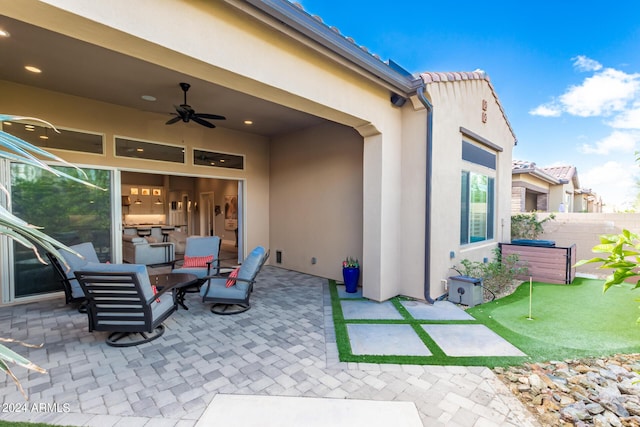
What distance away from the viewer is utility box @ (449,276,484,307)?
5.22 meters

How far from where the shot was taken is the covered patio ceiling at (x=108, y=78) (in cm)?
395

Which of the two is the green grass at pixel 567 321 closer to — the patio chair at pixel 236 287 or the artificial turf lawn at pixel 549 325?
the artificial turf lawn at pixel 549 325

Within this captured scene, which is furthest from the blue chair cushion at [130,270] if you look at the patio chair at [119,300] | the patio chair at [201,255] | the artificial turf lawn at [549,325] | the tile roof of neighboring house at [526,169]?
the tile roof of neighboring house at [526,169]

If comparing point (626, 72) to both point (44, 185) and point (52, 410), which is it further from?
point (44, 185)

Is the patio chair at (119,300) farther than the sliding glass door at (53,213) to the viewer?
No

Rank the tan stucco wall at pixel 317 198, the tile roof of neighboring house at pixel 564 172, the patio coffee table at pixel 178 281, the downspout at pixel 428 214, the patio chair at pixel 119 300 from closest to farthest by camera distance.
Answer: the patio chair at pixel 119 300, the patio coffee table at pixel 178 281, the downspout at pixel 428 214, the tan stucco wall at pixel 317 198, the tile roof of neighboring house at pixel 564 172

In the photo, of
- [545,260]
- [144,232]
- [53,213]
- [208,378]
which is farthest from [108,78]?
[545,260]

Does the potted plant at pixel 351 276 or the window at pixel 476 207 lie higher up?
the window at pixel 476 207

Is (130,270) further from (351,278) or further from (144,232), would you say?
(144,232)

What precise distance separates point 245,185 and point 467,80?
5.94 meters

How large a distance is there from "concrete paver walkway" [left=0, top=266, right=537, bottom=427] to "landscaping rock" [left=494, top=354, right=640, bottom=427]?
0.62 ft

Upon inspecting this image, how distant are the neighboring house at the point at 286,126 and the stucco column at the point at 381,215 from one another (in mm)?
30

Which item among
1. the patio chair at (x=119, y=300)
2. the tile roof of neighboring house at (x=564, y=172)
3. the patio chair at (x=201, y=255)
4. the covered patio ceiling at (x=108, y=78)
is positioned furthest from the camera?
the tile roof of neighboring house at (x=564, y=172)

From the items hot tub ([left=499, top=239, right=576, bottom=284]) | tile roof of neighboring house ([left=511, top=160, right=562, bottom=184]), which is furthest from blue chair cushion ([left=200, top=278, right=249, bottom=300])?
tile roof of neighboring house ([left=511, top=160, right=562, bottom=184])
